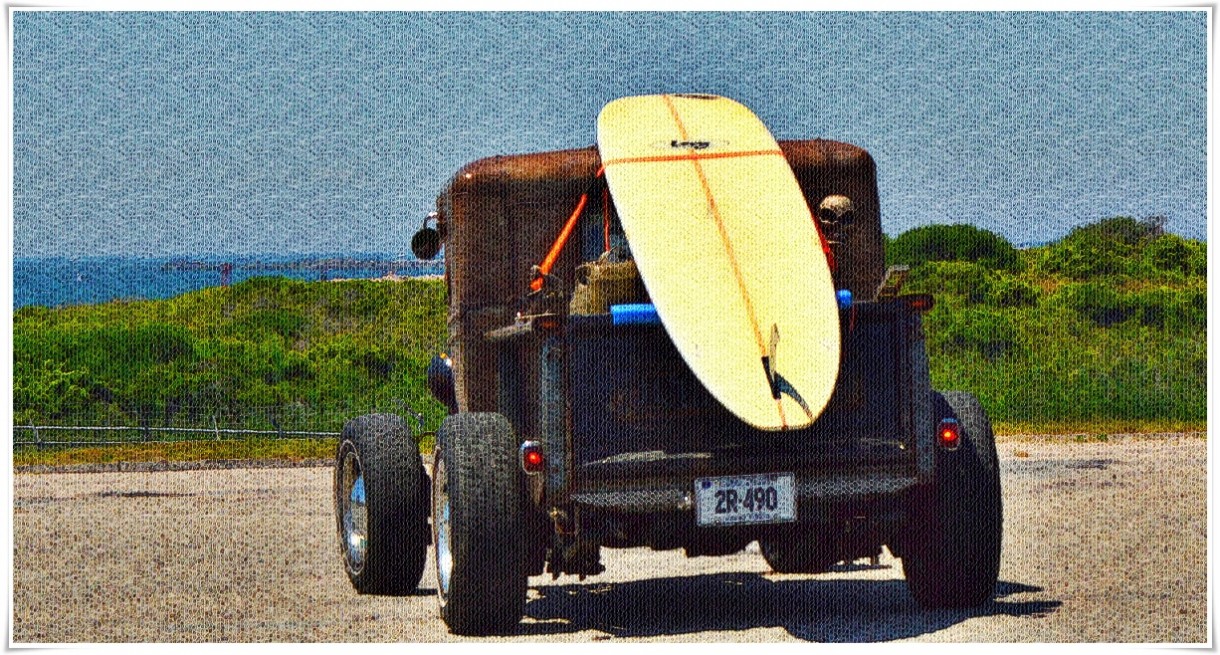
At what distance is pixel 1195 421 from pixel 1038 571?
10440 mm

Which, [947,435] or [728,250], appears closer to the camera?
[728,250]

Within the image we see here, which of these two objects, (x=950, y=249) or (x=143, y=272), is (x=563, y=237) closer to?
(x=143, y=272)

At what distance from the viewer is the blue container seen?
8.73 meters

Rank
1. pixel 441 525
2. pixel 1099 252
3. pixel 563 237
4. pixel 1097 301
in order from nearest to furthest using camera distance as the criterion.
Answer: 1. pixel 441 525
2. pixel 563 237
3. pixel 1099 252
4. pixel 1097 301

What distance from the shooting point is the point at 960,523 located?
9.35 metres

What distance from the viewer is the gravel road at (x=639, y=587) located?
930cm

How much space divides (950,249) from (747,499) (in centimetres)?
1141

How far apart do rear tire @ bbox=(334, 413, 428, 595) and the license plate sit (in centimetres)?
195

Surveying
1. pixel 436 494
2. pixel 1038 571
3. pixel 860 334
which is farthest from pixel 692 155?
pixel 1038 571

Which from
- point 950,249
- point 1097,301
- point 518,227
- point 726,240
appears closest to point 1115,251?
point 950,249

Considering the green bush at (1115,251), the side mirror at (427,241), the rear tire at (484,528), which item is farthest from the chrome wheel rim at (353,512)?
the green bush at (1115,251)

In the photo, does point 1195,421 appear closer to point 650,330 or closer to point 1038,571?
point 1038,571

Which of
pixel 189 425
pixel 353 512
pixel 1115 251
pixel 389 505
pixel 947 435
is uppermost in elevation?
pixel 1115 251

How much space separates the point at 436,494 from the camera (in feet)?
31.5
